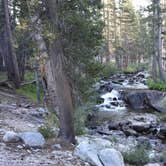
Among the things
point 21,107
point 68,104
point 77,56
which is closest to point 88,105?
point 21,107

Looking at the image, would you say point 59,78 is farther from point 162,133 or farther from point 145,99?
point 145,99

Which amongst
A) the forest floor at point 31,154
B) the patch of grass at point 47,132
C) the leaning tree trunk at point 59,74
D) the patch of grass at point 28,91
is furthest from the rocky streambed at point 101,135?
the patch of grass at point 28,91

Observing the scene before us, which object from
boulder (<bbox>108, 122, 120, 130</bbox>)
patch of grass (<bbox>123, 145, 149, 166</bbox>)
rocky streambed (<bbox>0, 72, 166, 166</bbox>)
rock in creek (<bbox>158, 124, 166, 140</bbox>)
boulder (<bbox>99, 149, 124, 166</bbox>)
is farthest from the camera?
boulder (<bbox>108, 122, 120, 130</bbox>)

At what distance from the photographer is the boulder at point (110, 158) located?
6.76m

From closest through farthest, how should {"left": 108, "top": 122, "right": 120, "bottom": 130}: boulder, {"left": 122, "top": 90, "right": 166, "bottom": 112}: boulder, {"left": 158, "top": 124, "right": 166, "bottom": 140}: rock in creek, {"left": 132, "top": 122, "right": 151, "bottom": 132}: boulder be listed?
{"left": 158, "top": 124, "right": 166, "bottom": 140}: rock in creek < {"left": 132, "top": 122, "right": 151, "bottom": 132}: boulder < {"left": 108, "top": 122, "right": 120, "bottom": 130}: boulder < {"left": 122, "top": 90, "right": 166, "bottom": 112}: boulder

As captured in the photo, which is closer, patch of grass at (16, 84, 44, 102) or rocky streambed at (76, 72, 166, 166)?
rocky streambed at (76, 72, 166, 166)

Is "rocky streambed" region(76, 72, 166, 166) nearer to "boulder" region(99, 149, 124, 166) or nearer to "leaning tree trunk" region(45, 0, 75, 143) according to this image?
"boulder" region(99, 149, 124, 166)

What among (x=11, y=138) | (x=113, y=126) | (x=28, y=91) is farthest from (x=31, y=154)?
(x=28, y=91)

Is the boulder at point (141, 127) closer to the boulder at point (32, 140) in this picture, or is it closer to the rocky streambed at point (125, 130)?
the rocky streambed at point (125, 130)

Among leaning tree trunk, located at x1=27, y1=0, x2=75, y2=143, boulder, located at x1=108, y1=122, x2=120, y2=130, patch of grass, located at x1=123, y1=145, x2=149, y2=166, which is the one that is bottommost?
boulder, located at x1=108, y1=122, x2=120, y2=130

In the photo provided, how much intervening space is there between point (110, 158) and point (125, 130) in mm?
7762

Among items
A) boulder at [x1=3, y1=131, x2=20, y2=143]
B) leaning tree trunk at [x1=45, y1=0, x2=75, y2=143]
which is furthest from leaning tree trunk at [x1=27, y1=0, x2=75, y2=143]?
boulder at [x1=3, y1=131, x2=20, y2=143]

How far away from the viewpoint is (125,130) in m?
14.5

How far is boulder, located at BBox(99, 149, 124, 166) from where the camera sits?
6.76 meters
